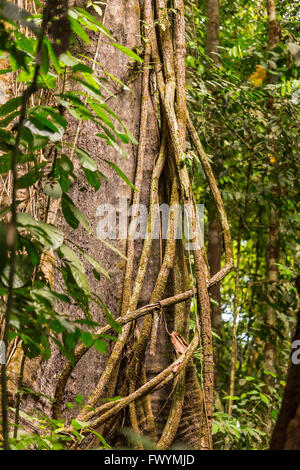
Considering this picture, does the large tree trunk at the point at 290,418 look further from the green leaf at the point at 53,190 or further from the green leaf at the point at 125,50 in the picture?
the green leaf at the point at 125,50

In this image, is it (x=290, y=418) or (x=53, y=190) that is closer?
(x=290, y=418)

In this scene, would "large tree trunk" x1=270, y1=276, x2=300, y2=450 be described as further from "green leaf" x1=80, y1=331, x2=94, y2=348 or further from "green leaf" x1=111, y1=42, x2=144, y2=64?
"green leaf" x1=111, y1=42, x2=144, y2=64

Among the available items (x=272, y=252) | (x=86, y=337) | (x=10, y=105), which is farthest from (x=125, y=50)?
(x=272, y=252)

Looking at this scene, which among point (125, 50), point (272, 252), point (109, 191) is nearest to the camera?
point (125, 50)

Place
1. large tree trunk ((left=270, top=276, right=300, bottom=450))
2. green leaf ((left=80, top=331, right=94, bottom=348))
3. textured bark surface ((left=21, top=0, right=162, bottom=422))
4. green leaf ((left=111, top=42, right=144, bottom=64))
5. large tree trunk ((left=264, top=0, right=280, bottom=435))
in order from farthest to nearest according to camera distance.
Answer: large tree trunk ((left=264, top=0, right=280, bottom=435)), textured bark surface ((left=21, top=0, right=162, bottom=422)), green leaf ((left=111, top=42, right=144, bottom=64)), green leaf ((left=80, top=331, right=94, bottom=348)), large tree trunk ((left=270, top=276, right=300, bottom=450))

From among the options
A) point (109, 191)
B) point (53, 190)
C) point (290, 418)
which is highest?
point (109, 191)

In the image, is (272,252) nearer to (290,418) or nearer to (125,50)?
(125,50)

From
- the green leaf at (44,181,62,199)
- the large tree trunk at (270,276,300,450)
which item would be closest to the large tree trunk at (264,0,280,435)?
the green leaf at (44,181,62,199)

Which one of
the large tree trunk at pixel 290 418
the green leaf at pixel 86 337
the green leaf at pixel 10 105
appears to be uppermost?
the green leaf at pixel 10 105

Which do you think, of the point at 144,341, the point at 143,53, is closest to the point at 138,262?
the point at 144,341

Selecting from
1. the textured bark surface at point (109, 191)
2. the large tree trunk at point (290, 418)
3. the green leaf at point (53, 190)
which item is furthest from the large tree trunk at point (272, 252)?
the large tree trunk at point (290, 418)

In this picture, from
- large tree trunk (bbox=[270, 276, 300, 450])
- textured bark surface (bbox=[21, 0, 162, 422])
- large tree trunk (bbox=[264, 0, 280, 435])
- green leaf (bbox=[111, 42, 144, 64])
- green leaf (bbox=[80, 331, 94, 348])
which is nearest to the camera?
→ large tree trunk (bbox=[270, 276, 300, 450])

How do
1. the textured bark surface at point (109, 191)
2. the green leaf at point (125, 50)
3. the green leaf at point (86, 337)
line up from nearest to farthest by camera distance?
1. the green leaf at point (86, 337)
2. the green leaf at point (125, 50)
3. the textured bark surface at point (109, 191)
